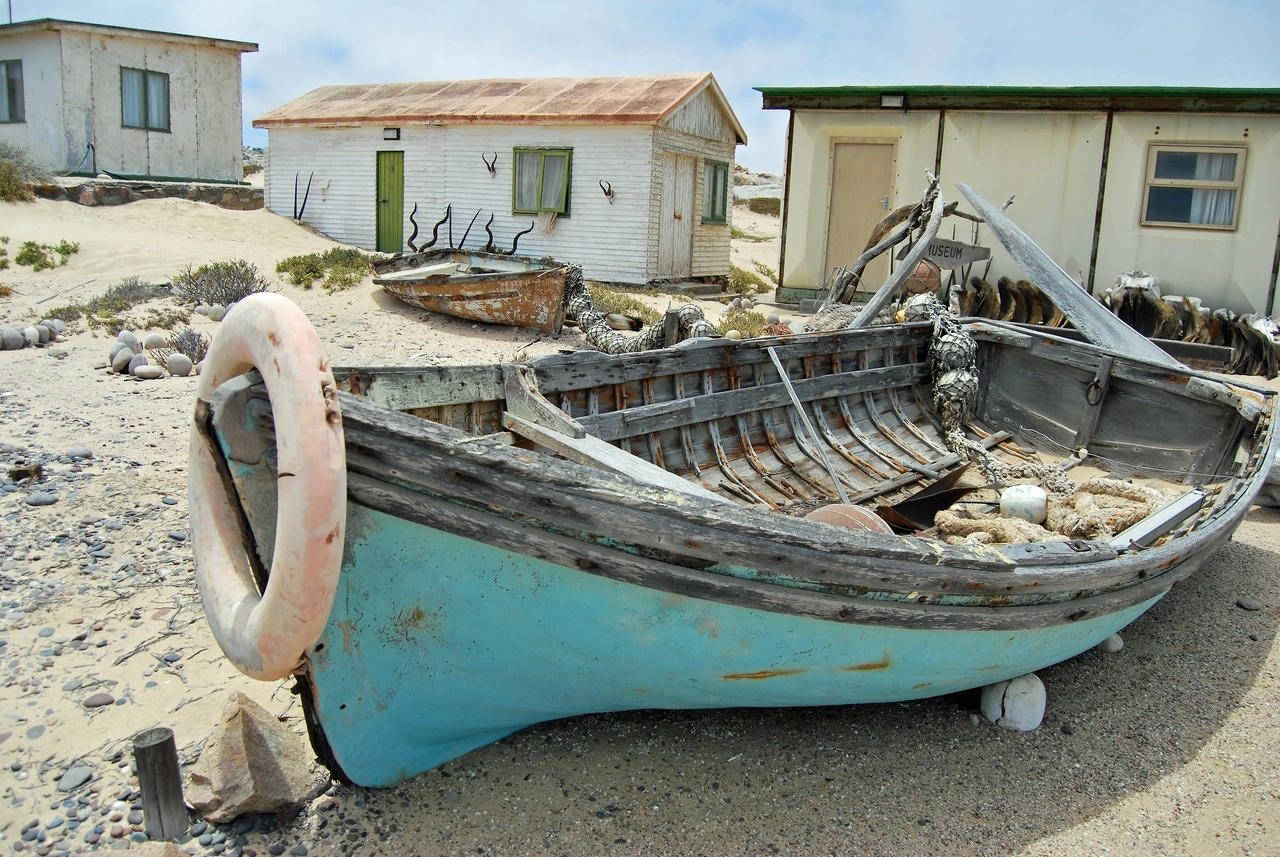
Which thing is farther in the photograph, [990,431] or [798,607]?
[990,431]

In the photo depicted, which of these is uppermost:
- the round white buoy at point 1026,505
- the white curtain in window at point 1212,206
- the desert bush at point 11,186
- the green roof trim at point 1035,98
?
the green roof trim at point 1035,98

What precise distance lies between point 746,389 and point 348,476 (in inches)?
137

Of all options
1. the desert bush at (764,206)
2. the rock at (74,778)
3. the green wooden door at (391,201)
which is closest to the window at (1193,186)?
the green wooden door at (391,201)

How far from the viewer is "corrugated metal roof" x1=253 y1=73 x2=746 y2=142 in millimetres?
17094

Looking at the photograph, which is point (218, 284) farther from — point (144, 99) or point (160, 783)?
point (160, 783)

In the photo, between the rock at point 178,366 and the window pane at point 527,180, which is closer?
the rock at point 178,366

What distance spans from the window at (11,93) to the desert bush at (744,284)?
1609 cm

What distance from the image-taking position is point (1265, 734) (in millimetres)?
3783

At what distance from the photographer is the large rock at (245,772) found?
298 centimetres

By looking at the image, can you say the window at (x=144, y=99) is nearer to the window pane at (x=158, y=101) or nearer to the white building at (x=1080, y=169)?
the window pane at (x=158, y=101)

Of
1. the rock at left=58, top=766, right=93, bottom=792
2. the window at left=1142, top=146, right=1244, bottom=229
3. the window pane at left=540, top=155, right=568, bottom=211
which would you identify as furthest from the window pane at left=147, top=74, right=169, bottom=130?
the rock at left=58, top=766, right=93, bottom=792

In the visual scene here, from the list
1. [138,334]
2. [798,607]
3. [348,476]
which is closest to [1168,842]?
[798,607]

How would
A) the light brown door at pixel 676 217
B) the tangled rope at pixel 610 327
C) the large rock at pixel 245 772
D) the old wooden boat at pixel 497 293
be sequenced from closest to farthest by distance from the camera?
the large rock at pixel 245 772, the tangled rope at pixel 610 327, the old wooden boat at pixel 497 293, the light brown door at pixel 676 217

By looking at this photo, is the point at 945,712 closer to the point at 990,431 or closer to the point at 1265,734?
the point at 1265,734
